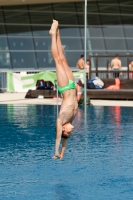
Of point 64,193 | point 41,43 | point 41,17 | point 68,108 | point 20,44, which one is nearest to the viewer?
point 64,193

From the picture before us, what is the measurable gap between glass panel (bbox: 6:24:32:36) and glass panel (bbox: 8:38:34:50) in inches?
17.6

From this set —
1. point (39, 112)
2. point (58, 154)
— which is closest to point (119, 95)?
point (39, 112)

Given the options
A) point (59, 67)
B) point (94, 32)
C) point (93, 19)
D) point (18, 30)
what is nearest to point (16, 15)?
point (18, 30)

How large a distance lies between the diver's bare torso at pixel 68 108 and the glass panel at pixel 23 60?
26.0 metres

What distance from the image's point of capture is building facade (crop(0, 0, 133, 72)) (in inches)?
1399

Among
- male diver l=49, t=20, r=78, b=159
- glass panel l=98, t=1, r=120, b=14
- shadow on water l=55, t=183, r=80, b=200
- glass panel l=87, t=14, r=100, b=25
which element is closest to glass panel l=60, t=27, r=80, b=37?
glass panel l=87, t=14, r=100, b=25

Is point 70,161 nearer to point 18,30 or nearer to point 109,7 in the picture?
point 18,30

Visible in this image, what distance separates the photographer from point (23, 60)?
117 ft

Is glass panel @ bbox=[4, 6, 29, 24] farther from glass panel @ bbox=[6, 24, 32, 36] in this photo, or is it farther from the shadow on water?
the shadow on water

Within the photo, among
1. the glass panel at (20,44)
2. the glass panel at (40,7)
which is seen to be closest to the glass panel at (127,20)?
the glass panel at (40,7)

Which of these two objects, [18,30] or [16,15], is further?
[16,15]

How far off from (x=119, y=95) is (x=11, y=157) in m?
16.5

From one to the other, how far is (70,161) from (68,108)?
1.51 meters

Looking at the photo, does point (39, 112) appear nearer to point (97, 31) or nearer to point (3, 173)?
point (3, 173)
